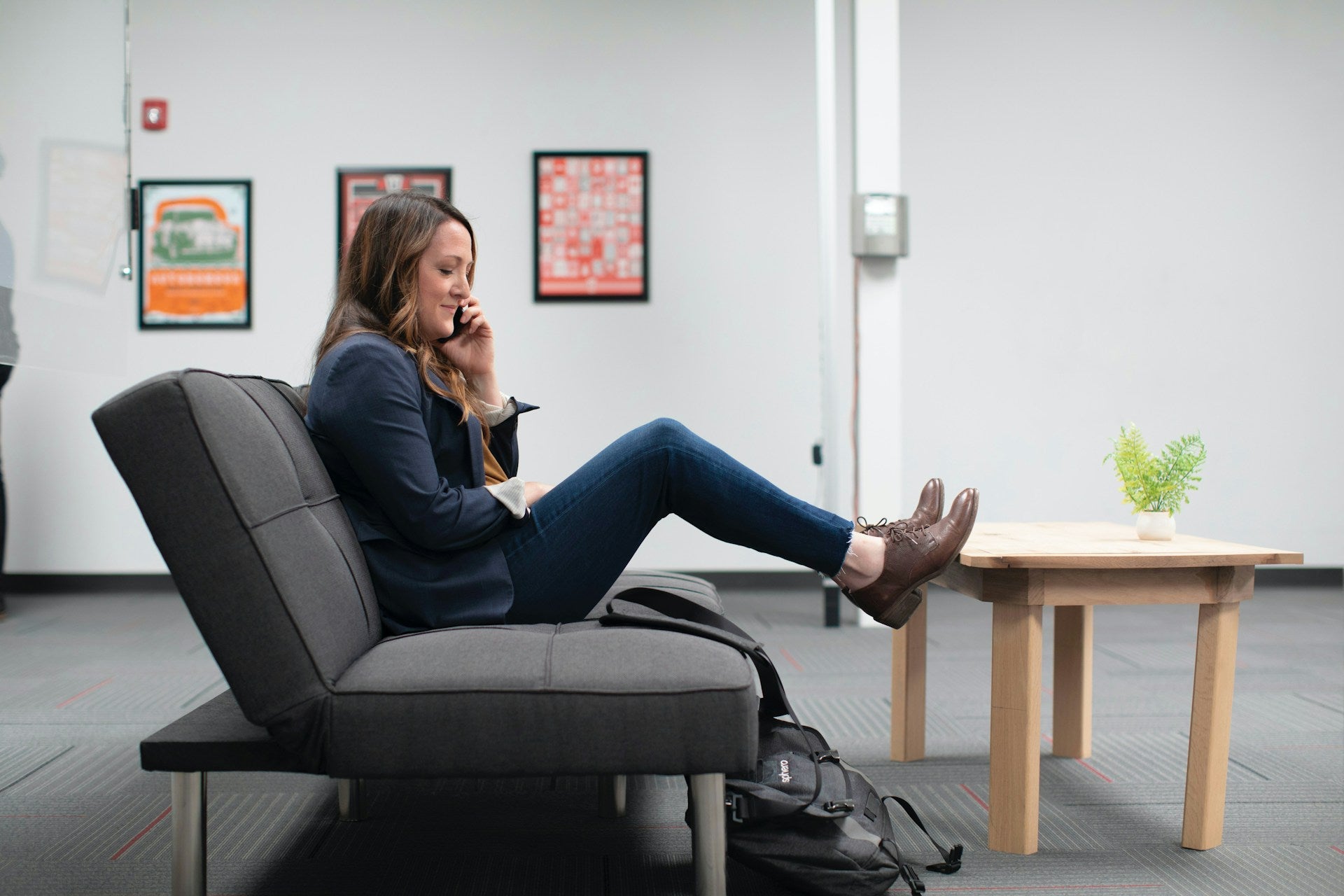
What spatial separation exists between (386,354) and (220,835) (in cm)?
85

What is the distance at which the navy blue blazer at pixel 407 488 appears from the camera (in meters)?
1.33

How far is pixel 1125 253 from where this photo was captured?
4137 mm

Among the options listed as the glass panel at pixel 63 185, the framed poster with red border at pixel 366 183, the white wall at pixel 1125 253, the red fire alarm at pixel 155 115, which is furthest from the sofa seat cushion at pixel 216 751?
the red fire alarm at pixel 155 115

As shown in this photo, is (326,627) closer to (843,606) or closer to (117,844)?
(117,844)

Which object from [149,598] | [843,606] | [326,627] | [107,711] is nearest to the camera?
[326,627]

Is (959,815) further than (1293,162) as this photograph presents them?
No

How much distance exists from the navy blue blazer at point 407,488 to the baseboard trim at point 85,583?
3.05 metres

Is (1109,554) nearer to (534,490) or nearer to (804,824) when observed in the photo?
(804,824)

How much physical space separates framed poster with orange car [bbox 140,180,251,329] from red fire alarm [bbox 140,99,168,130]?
227 millimetres

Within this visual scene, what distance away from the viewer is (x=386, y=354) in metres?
1.36

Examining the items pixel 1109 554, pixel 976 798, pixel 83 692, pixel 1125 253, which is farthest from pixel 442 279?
pixel 1125 253

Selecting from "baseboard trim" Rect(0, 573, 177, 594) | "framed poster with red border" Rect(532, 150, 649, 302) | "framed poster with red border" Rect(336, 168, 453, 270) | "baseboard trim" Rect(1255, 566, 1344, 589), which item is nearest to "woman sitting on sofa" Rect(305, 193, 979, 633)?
"framed poster with red border" Rect(532, 150, 649, 302)

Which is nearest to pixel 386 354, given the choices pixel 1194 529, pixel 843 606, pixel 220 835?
pixel 220 835

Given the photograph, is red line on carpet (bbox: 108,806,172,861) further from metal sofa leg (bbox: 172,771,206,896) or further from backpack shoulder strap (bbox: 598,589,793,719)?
backpack shoulder strap (bbox: 598,589,793,719)
